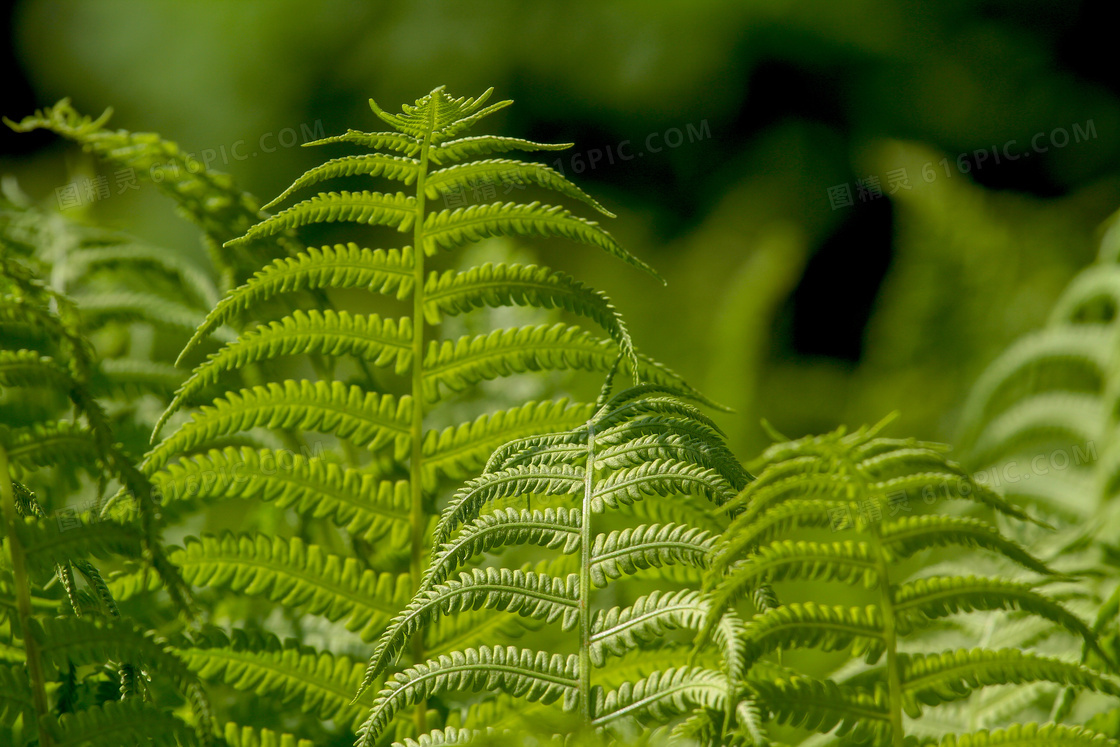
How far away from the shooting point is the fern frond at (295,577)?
0.57m

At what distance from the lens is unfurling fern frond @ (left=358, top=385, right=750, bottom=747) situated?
0.43 m

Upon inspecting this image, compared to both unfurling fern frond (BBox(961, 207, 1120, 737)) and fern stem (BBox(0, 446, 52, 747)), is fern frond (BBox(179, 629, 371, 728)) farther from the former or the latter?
unfurling fern frond (BBox(961, 207, 1120, 737))

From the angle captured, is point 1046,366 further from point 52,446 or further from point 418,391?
point 52,446

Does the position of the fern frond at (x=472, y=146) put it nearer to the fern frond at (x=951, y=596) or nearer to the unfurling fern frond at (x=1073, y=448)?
the fern frond at (x=951, y=596)

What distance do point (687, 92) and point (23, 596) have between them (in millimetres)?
4580

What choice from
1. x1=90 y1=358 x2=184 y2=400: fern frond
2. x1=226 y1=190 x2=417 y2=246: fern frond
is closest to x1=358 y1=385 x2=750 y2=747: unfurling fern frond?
x1=226 y1=190 x2=417 y2=246: fern frond

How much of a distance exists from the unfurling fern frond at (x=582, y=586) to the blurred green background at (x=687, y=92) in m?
3.61

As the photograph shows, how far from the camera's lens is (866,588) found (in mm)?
410

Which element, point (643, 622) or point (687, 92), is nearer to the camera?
point (643, 622)

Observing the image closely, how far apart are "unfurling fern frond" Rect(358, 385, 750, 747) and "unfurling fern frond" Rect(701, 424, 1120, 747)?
0.03 metres

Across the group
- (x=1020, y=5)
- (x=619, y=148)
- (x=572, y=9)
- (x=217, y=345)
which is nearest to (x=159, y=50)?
(x=572, y=9)

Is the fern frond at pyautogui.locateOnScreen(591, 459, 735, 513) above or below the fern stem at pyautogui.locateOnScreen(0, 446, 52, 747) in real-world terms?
above

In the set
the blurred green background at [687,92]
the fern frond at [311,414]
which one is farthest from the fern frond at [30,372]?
the blurred green background at [687,92]

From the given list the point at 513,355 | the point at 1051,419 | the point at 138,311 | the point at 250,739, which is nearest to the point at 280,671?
the point at 250,739
